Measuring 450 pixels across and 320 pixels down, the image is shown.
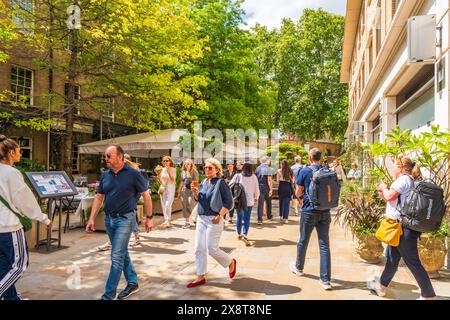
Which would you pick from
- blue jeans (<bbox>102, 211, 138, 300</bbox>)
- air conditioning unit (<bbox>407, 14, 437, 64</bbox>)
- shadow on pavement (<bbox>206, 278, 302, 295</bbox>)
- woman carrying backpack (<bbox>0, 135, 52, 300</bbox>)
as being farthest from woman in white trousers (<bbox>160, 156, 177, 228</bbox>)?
air conditioning unit (<bbox>407, 14, 437, 64</bbox>)

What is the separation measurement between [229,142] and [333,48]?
26.0 m

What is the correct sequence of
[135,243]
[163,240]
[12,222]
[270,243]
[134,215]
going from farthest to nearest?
1. [163,240]
2. [270,243]
3. [135,243]
4. [134,215]
5. [12,222]

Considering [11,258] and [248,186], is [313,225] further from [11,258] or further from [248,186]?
[11,258]

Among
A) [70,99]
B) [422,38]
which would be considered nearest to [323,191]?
[422,38]

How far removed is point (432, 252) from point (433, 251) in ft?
0.07

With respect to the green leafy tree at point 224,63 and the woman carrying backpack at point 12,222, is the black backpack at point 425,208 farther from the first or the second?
the green leafy tree at point 224,63

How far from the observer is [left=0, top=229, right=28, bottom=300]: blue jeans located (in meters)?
3.78

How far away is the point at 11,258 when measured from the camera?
3.83 m

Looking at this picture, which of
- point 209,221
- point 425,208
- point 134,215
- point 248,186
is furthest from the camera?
point 248,186

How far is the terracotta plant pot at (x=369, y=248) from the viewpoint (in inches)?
249

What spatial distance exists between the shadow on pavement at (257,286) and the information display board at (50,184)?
3606 mm

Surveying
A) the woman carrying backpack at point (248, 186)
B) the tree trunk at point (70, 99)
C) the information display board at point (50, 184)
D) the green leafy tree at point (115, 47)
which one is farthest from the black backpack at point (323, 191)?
the tree trunk at point (70, 99)
